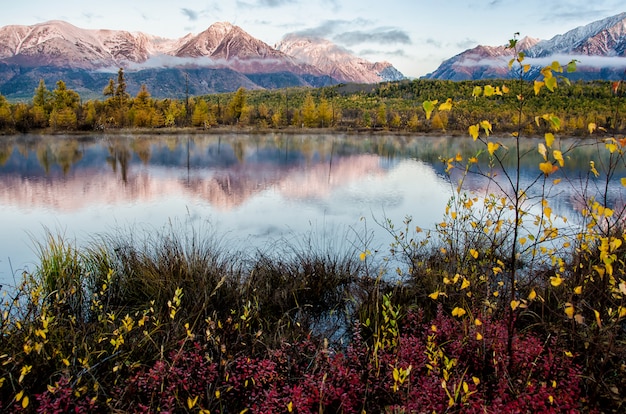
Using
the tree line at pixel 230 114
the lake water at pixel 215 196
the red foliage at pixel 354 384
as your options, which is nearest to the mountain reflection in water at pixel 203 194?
the lake water at pixel 215 196

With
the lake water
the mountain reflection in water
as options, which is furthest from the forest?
the mountain reflection in water

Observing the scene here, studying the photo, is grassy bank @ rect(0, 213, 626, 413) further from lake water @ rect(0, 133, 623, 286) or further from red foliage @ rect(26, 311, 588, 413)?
lake water @ rect(0, 133, 623, 286)

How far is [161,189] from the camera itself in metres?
16.0

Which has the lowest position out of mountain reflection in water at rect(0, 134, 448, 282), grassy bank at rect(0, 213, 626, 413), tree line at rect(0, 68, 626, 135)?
mountain reflection in water at rect(0, 134, 448, 282)

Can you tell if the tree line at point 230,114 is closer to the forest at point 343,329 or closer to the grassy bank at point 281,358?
the forest at point 343,329

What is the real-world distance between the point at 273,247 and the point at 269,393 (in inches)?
215

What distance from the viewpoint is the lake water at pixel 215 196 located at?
9.96m

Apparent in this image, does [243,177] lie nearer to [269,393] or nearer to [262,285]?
[262,285]

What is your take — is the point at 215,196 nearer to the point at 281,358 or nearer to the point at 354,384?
the point at 281,358

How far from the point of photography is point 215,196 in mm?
14625

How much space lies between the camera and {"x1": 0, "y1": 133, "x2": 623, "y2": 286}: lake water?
9961 mm

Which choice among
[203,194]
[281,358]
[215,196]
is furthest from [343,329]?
[203,194]

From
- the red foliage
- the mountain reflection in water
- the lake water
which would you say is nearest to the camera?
the red foliage

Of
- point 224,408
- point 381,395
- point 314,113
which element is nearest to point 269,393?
point 224,408
